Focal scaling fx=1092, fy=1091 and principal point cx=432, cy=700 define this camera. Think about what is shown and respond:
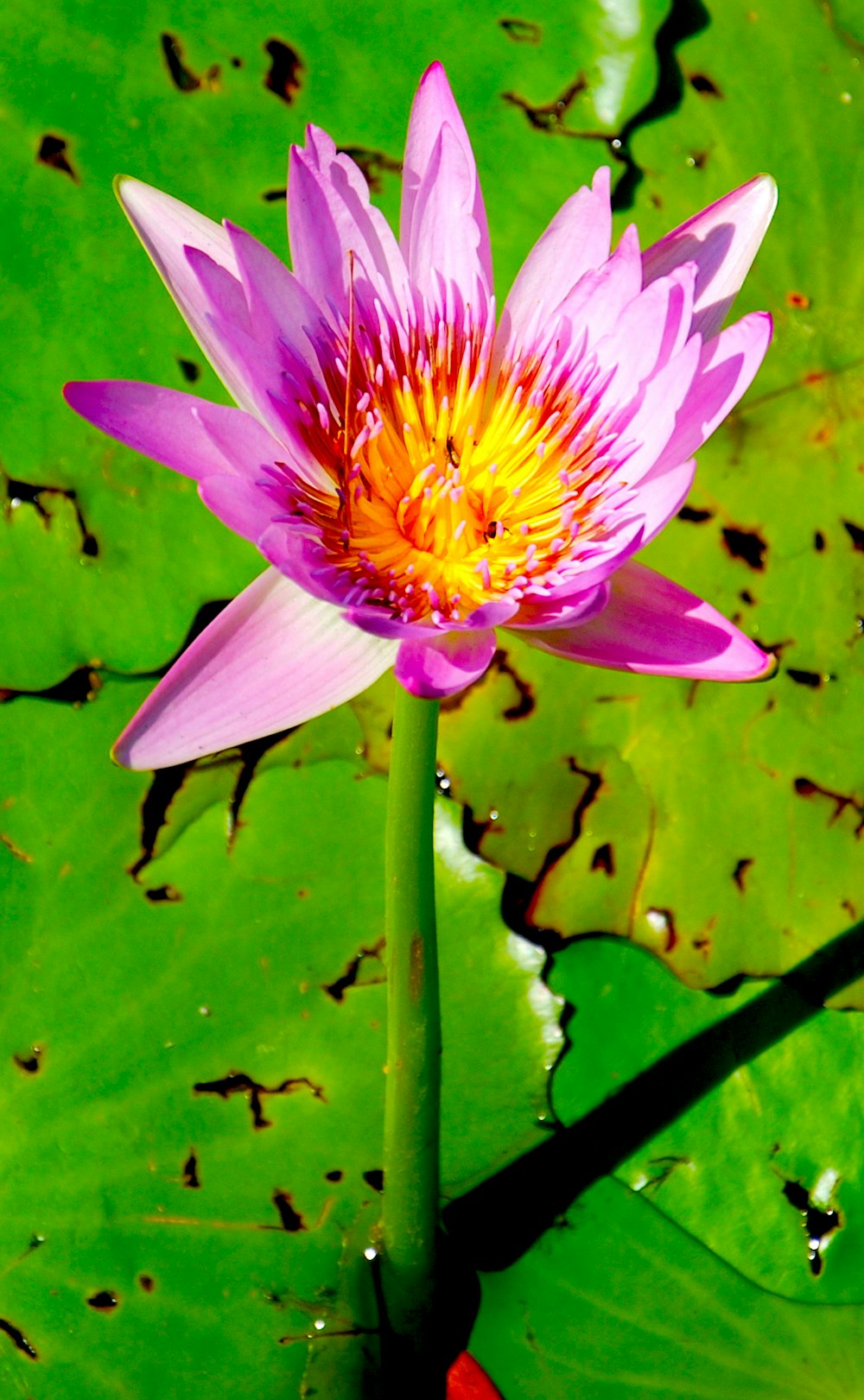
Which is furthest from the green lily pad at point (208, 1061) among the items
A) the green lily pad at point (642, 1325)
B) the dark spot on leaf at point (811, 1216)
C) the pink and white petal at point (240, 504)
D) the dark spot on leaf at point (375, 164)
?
the dark spot on leaf at point (375, 164)

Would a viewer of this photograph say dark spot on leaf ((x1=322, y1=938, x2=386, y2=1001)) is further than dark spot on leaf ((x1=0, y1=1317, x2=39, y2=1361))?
Yes

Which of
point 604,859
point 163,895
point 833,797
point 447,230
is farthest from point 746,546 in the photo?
point 163,895

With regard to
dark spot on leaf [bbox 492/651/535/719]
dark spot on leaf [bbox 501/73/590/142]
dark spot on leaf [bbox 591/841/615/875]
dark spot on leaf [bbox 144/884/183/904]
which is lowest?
dark spot on leaf [bbox 144/884/183/904]

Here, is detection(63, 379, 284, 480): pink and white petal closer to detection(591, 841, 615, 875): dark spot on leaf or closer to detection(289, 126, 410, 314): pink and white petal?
detection(289, 126, 410, 314): pink and white petal

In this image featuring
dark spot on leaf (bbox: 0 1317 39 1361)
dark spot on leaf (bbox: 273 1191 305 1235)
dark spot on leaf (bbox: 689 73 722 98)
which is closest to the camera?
dark spot on leaf (bbox: 0 1317 39 1361)

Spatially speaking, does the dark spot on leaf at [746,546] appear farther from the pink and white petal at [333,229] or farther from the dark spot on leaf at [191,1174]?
the dark spot on leaf at [191,1174]

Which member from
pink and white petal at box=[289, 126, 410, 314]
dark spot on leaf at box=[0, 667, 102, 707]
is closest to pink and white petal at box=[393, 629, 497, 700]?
pink and white petal at box=[289, 126, 410, 314]

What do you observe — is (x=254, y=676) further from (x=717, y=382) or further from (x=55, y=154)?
(x=55, y=154)
